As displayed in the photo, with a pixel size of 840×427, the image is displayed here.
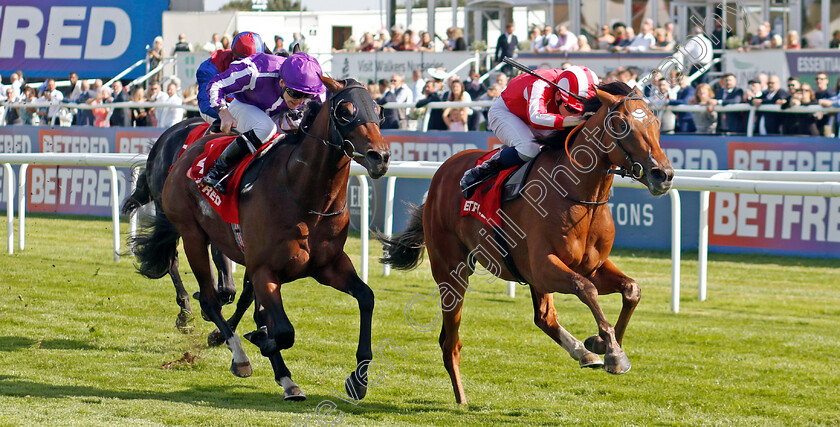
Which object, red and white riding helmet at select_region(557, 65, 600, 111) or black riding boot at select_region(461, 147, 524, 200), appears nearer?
red and white riding helmet at select_region(557, 65, 600, 111)

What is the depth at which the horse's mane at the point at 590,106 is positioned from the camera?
15.9ft

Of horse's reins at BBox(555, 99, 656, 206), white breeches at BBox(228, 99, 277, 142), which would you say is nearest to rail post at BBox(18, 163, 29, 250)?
white breeches at BBox(228, 99, 277, 142)

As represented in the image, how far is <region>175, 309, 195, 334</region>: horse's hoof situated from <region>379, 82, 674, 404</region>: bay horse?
2.02 m

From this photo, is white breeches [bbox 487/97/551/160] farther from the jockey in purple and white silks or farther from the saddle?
the jockey in purple and white silks

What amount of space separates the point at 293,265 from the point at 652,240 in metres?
6.73

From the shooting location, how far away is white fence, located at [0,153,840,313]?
284 inches

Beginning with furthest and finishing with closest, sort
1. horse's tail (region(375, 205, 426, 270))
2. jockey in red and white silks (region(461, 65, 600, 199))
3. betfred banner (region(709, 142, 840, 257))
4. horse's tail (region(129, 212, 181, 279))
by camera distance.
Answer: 1. betfred banner (region(709, 142, 840, 257))
2. horse's tail (region(129, 212, 181, 279))
3. horse's tail (region(375, 205, 426, 270))
4. jockey in red and white silks (region(461, 65, 600, 199))

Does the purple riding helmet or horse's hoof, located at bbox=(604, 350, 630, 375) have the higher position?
the purple riding helmet

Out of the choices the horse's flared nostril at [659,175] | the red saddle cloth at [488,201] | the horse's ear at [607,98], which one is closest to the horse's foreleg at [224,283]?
the red saddle cloth at [488,201]

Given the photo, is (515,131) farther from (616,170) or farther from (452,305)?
(452,305)

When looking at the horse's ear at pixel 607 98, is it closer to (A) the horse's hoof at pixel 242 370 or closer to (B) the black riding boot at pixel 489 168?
(B) the black riding boot at pixel 489 168

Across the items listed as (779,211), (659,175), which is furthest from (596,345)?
(779,211)

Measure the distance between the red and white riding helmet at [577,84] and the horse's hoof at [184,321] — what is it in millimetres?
3089

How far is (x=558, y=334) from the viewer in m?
5.03
